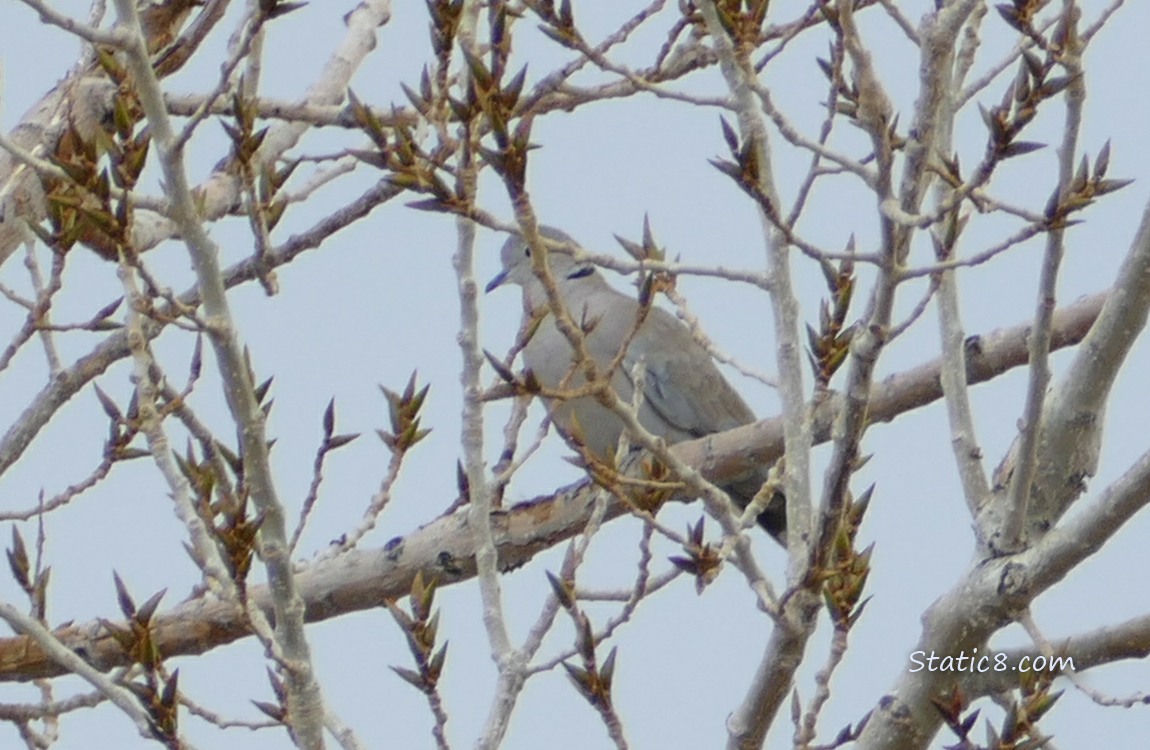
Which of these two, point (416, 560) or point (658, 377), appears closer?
point (416, 560)

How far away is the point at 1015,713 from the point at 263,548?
1128mm

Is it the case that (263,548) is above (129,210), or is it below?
below

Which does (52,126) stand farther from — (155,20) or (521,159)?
(521,159)

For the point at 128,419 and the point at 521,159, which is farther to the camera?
the point at 128,419

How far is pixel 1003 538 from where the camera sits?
3061 mm

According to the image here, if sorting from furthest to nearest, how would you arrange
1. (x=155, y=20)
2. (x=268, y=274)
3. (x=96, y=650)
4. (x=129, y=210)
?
(x=155, y=20) < (x=96, y=650) < (x=268, y=274) < (x=129, y=210)

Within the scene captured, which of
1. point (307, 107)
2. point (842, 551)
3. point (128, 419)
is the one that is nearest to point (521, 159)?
point (842, 551)

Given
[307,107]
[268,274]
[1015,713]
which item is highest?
[307,107]

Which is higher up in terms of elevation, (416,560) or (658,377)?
(658,377)

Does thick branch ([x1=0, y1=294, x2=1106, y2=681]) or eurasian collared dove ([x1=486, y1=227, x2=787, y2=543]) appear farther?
eurasian collared dove ([x1=486, y1=227, x2=787, y2=543])

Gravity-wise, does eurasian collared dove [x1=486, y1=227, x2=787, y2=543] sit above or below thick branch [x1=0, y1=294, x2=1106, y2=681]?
above

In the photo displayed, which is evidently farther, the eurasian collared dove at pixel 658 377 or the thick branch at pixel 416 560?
the eurasian collared dove at pixel 658 377

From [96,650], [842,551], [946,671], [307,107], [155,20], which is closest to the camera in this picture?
[842,551]

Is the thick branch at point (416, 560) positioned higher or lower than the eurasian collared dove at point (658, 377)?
lower
